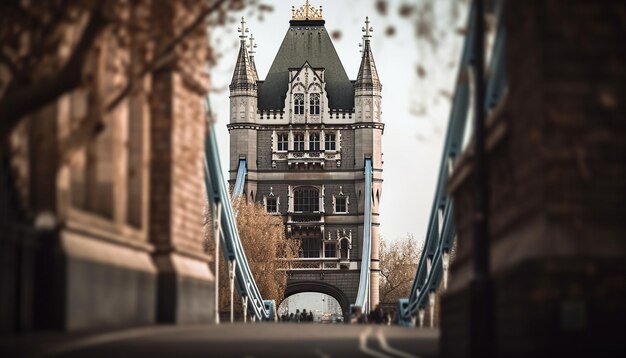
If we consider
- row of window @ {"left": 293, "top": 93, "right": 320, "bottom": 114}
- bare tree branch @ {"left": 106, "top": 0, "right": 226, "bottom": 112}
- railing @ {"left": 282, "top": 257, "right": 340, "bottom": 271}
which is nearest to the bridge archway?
railing @ {"left": 282, "top": 257, "right": 340, "bottom": 271}

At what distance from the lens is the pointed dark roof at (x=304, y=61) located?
127m

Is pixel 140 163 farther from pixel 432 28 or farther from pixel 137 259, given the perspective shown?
pixel 432 28

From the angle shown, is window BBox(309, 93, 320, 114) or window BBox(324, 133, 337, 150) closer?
window BBox(324, 133, 337, 150)

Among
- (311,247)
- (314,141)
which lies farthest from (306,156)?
(311,247)

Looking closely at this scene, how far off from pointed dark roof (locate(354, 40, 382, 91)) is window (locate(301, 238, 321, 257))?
48.4 ft

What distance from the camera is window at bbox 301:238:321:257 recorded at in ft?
397

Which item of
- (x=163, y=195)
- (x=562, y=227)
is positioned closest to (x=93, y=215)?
(x=163, y=195)

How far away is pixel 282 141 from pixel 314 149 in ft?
9.44

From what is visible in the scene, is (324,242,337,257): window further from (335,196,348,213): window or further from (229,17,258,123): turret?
(229,17,258,123): turret

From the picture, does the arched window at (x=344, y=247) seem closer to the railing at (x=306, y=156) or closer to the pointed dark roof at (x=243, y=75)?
the railing at (x=306, y=156)

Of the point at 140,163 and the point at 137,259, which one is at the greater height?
the point at 140,163

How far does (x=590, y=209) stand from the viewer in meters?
14.3

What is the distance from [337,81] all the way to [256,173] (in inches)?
471

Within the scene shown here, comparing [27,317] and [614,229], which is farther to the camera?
[27,317]
